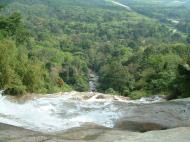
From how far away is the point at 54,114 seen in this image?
934 inches

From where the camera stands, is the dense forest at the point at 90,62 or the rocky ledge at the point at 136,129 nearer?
the rocky ledge at the point at 136,129

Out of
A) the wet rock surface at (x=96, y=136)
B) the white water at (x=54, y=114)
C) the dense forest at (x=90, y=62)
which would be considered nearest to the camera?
the wet rock surface at (x=96, y=136)

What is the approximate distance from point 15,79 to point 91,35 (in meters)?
155

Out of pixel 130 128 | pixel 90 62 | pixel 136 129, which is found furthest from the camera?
pixel 90 62

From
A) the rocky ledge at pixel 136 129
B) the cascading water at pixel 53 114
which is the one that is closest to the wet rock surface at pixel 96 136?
the rocky ledge at pixel 136 129

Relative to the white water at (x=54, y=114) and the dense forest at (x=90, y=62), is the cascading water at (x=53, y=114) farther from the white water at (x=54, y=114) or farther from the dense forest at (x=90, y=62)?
the dense forest at (x=90, y=62)

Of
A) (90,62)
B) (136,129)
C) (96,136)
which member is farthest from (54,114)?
(90,62)

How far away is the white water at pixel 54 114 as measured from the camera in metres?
20.5

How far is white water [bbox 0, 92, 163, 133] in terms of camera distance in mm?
20500

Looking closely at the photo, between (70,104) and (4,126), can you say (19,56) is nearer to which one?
(70,104)

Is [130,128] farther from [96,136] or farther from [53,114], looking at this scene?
[53,114]

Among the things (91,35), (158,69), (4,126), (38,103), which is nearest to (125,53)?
(91,35)

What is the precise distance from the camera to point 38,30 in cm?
18238

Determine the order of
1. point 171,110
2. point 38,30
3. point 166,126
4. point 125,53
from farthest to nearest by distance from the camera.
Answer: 1. point 38,30
2. point 125,53
3. point 171,110
4. point 166,126
